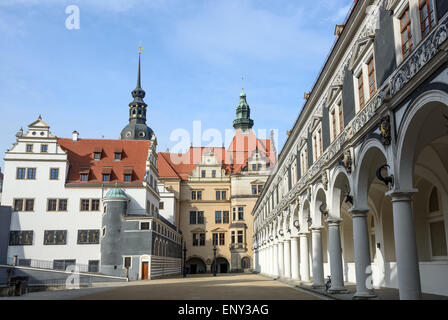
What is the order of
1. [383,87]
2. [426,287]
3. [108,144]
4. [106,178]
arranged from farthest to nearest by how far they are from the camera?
[108,144], [106,178], [426,287], [383,87]

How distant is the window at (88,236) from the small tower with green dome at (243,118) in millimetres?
45205

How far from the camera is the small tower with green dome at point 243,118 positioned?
86.7 metres

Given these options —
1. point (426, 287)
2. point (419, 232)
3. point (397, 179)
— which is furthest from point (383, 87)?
point (426, 287)

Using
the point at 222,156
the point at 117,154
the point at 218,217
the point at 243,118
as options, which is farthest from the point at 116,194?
the point at 243,118

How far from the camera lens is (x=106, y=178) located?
50250mm

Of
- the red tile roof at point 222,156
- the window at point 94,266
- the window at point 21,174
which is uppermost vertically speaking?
the red tile roof at point 222,156

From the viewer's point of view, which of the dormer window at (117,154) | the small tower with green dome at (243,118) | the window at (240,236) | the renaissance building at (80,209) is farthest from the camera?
the small tower with green dome at (243,118)

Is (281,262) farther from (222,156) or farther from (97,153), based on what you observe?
(222,156)

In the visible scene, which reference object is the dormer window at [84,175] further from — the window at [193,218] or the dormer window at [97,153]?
the window at [193,218]

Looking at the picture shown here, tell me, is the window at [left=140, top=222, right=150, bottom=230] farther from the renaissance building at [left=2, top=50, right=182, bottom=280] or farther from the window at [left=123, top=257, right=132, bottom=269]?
the window at [left=123, top=257, right=132, bottom=269]

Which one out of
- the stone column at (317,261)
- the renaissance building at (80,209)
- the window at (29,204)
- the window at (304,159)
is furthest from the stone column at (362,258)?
the window at (29,204)

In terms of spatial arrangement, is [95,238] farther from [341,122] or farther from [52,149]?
[341,122]

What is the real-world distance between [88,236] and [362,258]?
36.5 meters

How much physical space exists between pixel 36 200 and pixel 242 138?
43.1 m
